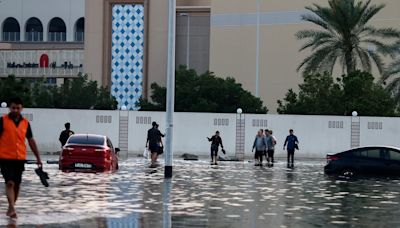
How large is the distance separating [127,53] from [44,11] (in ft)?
120

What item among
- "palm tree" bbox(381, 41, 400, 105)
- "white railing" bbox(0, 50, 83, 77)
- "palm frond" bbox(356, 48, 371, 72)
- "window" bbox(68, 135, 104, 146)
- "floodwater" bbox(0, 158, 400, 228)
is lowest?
"floodwater" bbox(0, 158, 400, 228)

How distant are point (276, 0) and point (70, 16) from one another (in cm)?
4422

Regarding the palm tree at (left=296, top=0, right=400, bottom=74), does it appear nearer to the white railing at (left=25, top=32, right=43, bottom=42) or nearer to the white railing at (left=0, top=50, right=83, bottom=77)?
the white railing at (left=0, top=50, right=83, bottom=77)

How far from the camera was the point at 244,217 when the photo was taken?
56.6ft

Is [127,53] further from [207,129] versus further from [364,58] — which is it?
[207,129]

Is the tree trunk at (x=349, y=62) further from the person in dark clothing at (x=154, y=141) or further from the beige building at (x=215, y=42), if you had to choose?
Answer: the person in dark clothing at (x=154, y=141)

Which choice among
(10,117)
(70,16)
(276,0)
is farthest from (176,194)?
(70,16)

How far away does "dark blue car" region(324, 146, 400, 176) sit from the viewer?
33781 mm

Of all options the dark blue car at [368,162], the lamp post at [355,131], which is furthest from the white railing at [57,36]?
the dark blue car at [368,162]

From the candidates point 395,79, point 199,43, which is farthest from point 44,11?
point 395,79

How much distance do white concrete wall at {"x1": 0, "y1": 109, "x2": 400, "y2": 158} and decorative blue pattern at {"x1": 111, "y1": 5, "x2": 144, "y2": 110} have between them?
29164 millimetres

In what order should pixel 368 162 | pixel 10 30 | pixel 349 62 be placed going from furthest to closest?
pixel 10 30
pixel 349 62
pixel 368 162

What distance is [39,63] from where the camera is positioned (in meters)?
103

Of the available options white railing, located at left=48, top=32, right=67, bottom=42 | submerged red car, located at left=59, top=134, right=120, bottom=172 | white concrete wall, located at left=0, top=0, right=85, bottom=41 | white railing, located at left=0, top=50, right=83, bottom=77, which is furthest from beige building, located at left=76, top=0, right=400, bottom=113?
submerged red car, located at left=59, top=134, right=120, bottom=172
